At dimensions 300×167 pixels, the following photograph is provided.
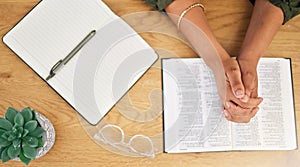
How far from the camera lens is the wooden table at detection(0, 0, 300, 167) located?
855mm

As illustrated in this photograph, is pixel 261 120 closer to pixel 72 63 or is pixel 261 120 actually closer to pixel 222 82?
pixel 222 82

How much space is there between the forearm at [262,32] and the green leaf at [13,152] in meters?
0.48

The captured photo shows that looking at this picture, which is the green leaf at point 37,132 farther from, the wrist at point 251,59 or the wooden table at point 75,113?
the wrist at point 251,59

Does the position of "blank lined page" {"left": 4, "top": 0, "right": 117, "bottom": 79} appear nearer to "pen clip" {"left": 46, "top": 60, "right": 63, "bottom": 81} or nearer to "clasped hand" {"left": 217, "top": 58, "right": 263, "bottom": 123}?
"pen clip" {"left": 46, "top": 60, "right": 63, "bottom": 81}

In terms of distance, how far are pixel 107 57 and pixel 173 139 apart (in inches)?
8.6

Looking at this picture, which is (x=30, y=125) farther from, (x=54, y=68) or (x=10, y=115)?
(x=54, y=68)

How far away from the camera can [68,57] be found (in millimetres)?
865

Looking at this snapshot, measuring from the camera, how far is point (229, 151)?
2.83 feet

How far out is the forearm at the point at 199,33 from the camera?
873 millimetres

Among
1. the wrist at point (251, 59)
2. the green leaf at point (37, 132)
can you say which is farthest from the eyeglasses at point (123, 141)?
the wrist at point (251, 59)

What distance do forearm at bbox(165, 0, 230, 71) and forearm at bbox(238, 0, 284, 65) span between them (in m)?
0.05

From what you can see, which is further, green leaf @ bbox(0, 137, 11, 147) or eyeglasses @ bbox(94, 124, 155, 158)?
eyeglasses @ bbox(94, 124, 155, 158)

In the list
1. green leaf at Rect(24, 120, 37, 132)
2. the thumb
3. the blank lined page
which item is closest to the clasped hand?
the thumb

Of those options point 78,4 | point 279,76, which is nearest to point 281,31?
point 279,76
